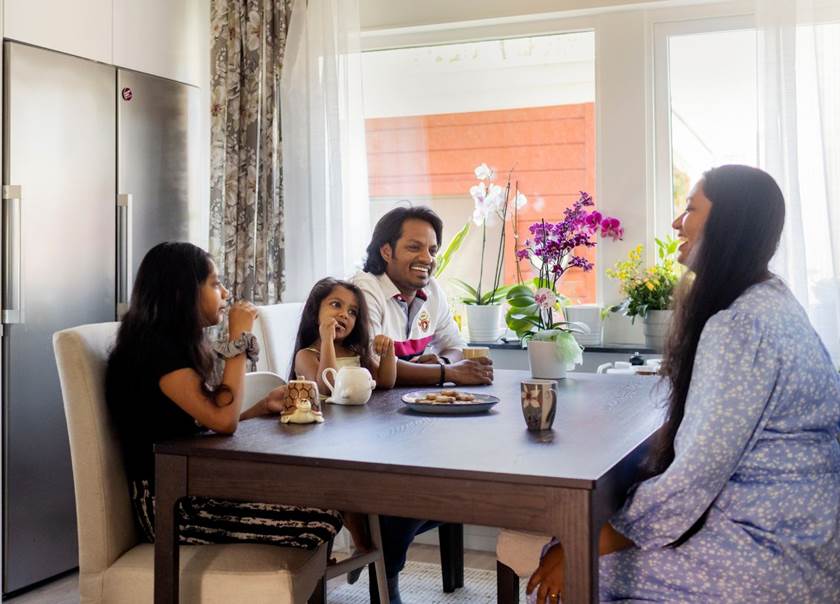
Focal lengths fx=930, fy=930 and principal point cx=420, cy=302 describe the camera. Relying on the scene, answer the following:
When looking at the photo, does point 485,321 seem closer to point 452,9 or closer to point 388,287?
point 388,287

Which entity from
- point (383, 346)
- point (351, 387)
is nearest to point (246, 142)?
point (383, 346)

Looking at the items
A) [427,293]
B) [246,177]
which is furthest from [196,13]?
[427,293]

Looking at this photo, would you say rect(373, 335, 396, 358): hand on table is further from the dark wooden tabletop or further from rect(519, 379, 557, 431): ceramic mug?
rect(519, 379, 557, 431): ceramic mug

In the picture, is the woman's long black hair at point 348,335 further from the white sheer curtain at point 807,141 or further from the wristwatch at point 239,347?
the white sheer curtain at point 807,141

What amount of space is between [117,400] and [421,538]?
197 centimetres

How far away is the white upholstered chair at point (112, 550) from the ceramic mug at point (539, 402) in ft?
1.80

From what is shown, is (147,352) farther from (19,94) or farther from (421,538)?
(421,538)

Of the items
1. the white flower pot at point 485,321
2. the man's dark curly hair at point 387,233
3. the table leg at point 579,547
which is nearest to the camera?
the table leg at point 579,547

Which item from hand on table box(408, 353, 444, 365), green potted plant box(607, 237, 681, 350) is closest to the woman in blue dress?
hand on table box(408, 353, 444, 365)

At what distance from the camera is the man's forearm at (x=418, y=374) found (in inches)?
104

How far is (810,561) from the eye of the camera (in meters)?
1.61

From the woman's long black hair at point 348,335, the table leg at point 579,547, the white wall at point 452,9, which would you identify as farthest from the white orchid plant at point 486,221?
the table leg at point 579,547

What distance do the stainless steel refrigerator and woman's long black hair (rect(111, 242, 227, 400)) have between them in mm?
1269

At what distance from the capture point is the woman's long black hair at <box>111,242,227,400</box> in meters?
1.93
